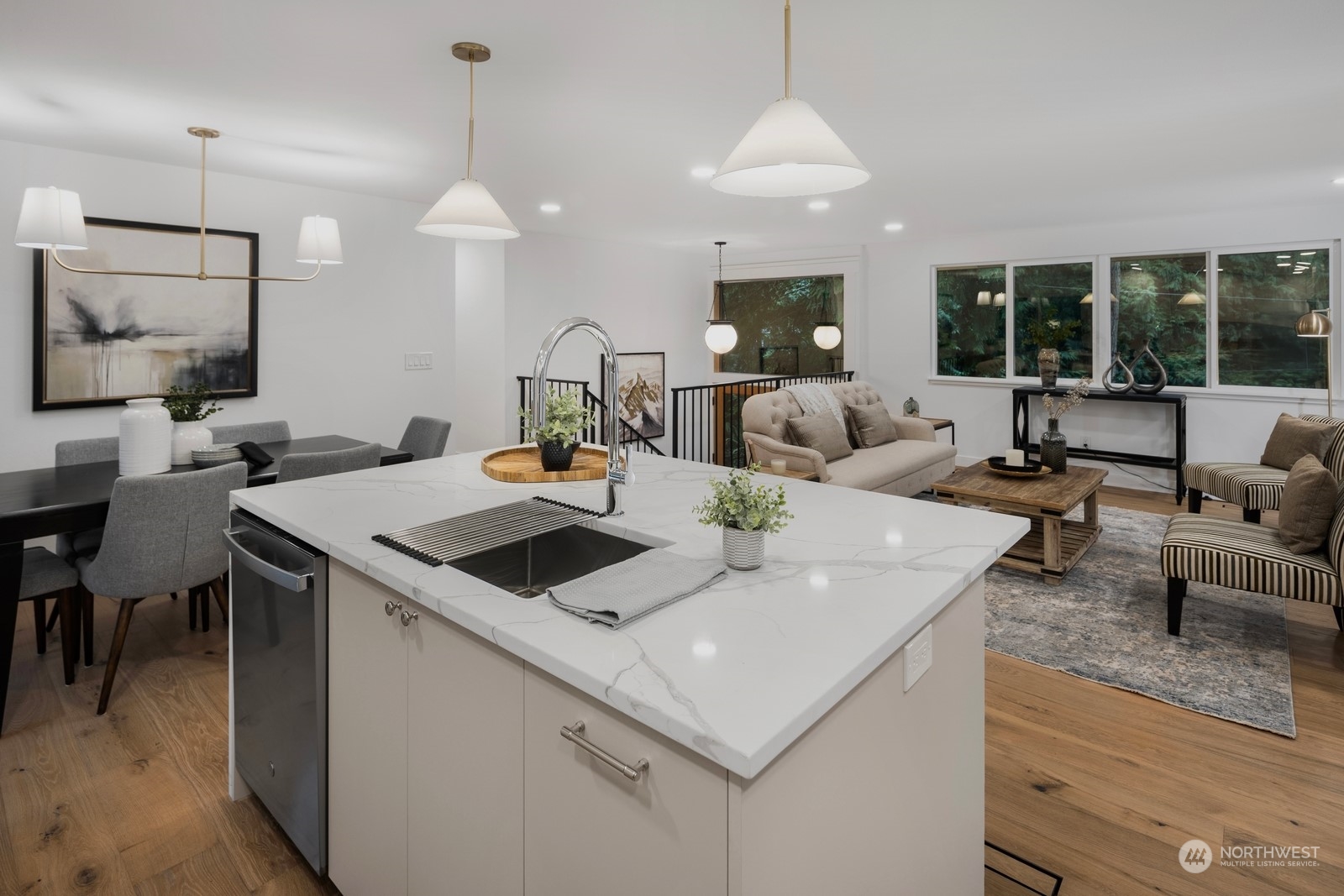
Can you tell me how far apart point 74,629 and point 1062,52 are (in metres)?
4.26

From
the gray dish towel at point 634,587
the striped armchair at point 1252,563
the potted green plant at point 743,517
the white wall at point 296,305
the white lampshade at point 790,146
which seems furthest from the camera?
the white wall at point 296,305

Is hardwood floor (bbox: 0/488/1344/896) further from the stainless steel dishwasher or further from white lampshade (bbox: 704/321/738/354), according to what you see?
white lampshade (bbox: 704/321/738/354)

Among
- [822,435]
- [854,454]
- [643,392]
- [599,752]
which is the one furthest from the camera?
[643,392]

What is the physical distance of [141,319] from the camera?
400 centimetres

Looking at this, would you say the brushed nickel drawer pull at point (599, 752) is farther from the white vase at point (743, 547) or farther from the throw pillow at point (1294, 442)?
the throw pillow at point (1294, 442)

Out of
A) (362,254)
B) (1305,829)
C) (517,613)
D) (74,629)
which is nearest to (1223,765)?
(1305,829)

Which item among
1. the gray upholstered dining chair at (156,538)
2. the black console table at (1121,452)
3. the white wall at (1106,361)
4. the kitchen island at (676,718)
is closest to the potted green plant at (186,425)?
the gray upholstered dining chair at (156,538)

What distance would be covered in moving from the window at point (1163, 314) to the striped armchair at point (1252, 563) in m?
3.33

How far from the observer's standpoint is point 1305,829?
6.33ft

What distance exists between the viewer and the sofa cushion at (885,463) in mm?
4547

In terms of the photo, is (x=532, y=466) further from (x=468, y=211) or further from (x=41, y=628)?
(x=41, y=628)

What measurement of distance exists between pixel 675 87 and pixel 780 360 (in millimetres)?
5612

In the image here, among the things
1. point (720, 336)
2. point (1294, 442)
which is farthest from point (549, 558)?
point (720, 336)

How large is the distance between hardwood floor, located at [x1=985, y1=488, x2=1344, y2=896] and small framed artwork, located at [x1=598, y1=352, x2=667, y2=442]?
16.9ft
